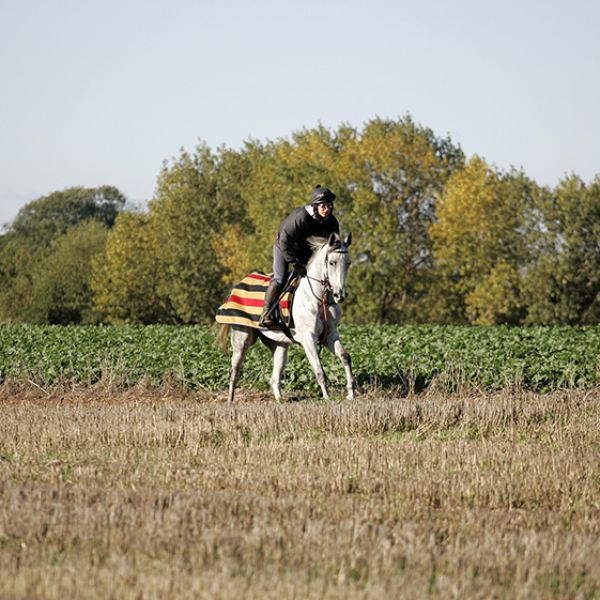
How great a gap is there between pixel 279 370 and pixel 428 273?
28689 mm

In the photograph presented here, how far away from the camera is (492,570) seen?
4.36 metres

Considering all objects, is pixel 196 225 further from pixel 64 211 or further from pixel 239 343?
pixel 64 211

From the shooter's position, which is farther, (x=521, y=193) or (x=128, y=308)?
(x=128, y=308)

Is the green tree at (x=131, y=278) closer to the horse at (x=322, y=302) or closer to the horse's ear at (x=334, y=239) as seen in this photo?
the horse at (x=322, y=302)

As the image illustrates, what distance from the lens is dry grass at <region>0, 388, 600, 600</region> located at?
4172 millimetres

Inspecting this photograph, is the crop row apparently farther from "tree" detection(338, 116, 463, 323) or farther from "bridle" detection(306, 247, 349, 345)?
"tree" detection(338, 116, 463, 323)

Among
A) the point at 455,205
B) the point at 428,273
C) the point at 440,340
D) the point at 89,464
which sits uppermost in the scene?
the point at 455,205

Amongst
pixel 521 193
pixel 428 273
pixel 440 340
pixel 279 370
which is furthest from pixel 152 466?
pixel 428 273

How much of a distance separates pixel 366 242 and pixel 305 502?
110 feet

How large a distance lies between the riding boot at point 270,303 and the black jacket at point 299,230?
23.4 inches

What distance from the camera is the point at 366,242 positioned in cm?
3891

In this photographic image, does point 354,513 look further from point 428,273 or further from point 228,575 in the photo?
point 428,273

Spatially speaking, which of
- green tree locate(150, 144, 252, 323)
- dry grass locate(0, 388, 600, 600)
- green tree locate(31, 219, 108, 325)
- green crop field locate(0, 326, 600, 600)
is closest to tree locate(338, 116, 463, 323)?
green tree locate(150, 144, 252, 323)

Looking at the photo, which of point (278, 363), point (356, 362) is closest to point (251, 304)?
point (278, 363)
